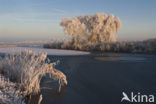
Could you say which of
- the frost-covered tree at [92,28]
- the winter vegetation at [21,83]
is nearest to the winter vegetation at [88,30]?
the frost-covered tree at [92,28]

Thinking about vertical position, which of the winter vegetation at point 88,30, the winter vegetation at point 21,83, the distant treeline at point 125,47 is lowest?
the winter vegetation at point 21,83

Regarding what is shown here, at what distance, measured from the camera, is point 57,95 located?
3.08 meters

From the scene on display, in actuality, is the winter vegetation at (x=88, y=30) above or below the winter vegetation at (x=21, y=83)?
above

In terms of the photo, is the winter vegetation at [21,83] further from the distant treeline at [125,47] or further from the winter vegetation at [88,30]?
the winter vegetation at [88,30]

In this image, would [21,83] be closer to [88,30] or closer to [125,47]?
[125,47]

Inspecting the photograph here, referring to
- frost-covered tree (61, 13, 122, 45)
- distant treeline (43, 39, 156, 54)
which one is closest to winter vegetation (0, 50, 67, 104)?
distant treeline (43, 39, 156, 54)

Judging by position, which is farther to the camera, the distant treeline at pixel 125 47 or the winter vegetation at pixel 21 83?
the distant treeline at pixel 125 47

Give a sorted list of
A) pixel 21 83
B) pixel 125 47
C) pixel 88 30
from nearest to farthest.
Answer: pixel 21 83 → pixel 125 47 → pixel 88 30

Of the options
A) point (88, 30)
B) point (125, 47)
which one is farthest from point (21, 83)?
point (88, 30)

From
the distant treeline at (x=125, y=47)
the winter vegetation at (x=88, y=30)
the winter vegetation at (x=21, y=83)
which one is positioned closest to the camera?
the winter vegetation at (x=21, y=83)

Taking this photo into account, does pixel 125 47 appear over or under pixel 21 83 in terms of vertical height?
over

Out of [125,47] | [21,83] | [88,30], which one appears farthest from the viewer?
[88,30]

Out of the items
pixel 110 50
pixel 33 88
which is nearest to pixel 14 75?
pixel 33 88

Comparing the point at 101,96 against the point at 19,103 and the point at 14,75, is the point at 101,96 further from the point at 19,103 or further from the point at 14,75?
the point at 14,75
